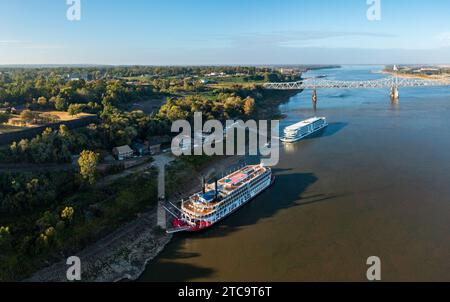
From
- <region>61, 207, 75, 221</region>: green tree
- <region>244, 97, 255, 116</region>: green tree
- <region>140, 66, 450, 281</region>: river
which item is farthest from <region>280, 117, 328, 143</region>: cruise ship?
<region>61, 207, 75, 221</region>: green tree

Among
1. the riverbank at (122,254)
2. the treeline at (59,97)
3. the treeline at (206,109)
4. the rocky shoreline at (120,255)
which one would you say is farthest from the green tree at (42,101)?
the rocky shoreline at (120,255)

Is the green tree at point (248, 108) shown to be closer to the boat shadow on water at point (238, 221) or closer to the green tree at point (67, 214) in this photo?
the boat shadow on water at point (238, 221)

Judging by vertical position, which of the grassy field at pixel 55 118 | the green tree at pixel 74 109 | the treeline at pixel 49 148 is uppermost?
the green tree at pixel 74 109

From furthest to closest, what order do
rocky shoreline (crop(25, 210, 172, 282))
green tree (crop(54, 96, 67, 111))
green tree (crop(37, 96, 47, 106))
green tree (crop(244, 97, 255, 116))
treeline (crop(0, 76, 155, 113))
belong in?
green tree (crop(244, 97, 255, 116)) < treeline (crop(0, 76, 155, 113)) < green tree (crop(37, 96, 47, 106)) < green tree (crop(54, 96, 67, 111)) < rocky shoreline (crop(25, 210, 172, 282))

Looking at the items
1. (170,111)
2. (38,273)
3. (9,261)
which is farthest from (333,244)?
(170,111)

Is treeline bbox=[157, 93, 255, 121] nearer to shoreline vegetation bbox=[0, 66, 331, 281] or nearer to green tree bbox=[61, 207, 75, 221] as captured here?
shoreline vegetation bbox=[0, 66, 331, 281]

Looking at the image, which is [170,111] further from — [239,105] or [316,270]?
[316,270]
